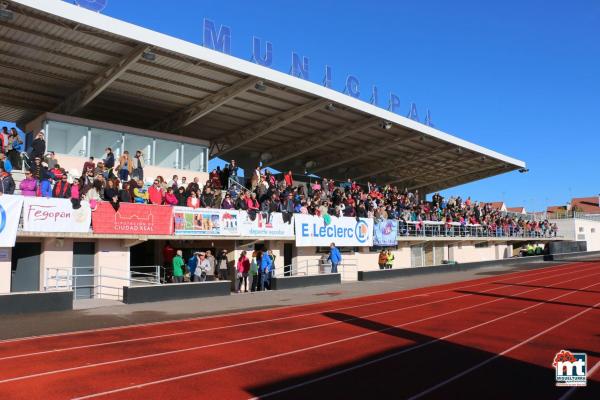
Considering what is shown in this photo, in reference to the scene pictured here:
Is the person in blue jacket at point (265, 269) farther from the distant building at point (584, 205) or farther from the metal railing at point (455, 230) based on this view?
the distant building at point (584, 205)

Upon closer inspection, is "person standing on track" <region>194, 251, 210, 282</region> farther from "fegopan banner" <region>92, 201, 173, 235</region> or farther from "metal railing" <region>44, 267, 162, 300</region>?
"metal railing" <region>44, 267, 162, 300</region>

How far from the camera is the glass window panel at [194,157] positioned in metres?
26.1

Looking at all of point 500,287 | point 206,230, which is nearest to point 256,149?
point 206,230

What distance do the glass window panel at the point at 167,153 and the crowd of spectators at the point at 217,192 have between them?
135 centimetres

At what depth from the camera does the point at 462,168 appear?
1812 inches

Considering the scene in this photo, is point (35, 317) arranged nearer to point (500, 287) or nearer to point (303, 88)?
point (303, 88)

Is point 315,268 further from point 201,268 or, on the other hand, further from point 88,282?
point 88,282

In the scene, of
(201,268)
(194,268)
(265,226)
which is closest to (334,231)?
(265,226)

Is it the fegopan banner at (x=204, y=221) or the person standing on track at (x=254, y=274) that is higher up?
the fegopan banner at (x=204, y=221)

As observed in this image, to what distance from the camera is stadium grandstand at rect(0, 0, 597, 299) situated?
53.9ft

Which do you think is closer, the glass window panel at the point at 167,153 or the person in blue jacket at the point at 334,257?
the person in blue jacket at the point at 334,257

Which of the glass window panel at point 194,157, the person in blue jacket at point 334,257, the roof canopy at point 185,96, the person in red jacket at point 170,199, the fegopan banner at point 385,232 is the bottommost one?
the person in blue jacket at point 334,257

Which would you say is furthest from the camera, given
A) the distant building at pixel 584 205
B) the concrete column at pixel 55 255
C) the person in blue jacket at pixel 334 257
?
the distant building at pixel 584 205

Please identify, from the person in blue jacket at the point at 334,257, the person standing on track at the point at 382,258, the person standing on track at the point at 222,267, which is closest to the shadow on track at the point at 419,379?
the person standing on track at the point at 222,267
